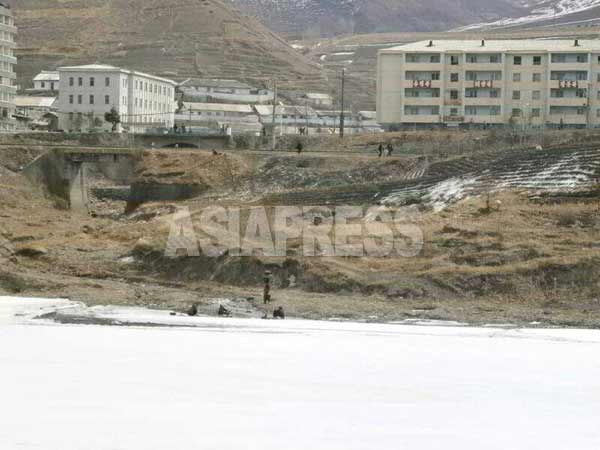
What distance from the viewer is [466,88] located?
92.6 m

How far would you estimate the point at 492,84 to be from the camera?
9238 centimetres

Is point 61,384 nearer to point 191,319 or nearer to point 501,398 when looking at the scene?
point 501,398

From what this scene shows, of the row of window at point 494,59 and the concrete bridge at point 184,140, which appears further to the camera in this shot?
the row of window at point 494,59

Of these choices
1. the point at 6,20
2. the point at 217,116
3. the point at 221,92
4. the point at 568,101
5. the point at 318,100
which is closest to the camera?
the point at 568,101

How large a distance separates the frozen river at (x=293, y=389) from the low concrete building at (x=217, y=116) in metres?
86.1

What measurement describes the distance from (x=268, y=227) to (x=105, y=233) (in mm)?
8727

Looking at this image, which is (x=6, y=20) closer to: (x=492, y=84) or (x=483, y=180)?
(x=492, y=84)

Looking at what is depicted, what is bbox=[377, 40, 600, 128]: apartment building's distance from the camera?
91.1m

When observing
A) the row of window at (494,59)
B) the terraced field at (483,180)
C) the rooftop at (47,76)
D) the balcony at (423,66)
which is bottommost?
the terraced field at (483,180)

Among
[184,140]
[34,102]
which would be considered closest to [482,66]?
[184,140]

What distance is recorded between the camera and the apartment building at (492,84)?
299 feet

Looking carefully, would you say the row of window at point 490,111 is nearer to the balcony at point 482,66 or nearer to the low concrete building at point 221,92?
the balcony at point 482,66

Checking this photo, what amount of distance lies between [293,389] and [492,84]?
78.1 metres

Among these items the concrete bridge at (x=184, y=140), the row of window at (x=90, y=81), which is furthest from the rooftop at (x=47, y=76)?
the concrete bridge at (x=184, y=140)
